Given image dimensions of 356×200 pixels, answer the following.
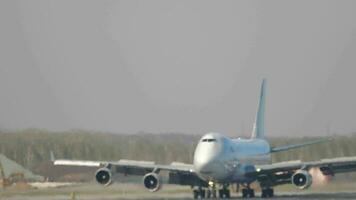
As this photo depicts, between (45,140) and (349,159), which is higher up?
(45,140)

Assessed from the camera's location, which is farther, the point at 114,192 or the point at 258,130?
the point at 258,130

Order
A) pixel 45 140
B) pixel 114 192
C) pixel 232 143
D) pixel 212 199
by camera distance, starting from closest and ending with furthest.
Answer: pixel 212 199 < pixel 232 143 < pixel 114 192 < pixel 45 140

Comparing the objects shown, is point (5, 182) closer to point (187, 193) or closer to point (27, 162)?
point (27, 162)

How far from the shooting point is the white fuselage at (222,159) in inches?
3179

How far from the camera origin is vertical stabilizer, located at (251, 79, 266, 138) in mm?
98312

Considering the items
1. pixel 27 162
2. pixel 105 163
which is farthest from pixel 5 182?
pixel 105 163

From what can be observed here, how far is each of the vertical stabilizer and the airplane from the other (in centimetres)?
937

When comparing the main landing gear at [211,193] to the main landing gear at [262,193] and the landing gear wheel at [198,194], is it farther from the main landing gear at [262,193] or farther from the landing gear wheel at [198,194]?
the main landing gear at [262,193]

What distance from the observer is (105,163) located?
84.9m

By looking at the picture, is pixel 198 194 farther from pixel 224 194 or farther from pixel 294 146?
pixel 294 146

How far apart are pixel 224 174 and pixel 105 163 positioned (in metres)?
8.50

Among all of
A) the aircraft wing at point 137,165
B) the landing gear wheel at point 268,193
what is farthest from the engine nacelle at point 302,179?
the aircraft wing at point 137,165

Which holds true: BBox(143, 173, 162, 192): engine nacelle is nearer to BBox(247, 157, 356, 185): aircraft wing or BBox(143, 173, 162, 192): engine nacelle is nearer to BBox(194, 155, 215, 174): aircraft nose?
BBox(194, 155, 215, 174): aircraft nose

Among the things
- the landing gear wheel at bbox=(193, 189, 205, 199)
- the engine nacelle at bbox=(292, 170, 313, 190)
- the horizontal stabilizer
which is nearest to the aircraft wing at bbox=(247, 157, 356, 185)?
the engine nacelle at bbox=(292, 170, 313, 190)
